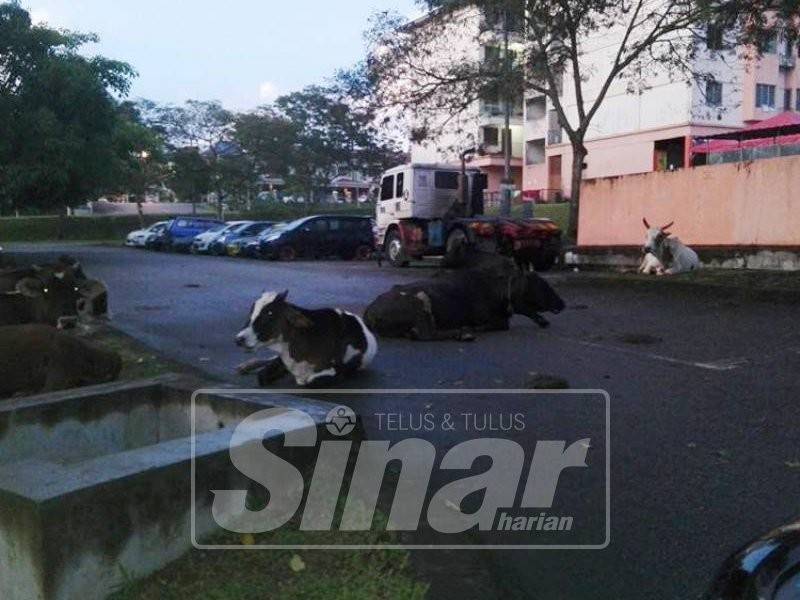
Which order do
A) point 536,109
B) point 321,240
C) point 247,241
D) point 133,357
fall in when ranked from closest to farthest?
point 133,357, point 321,240, point 247,241, point 536,109

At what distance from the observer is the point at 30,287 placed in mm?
9867

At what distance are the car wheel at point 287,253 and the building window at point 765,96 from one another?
104 feet

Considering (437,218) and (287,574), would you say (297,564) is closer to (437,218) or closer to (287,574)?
(287,574)

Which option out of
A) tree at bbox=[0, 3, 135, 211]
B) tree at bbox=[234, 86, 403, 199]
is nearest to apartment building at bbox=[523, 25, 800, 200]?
tree at bbox=[234, 86, 403, 199]

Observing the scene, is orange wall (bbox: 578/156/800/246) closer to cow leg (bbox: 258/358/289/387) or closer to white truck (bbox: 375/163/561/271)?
white truck (bbox: 375/163/561/271)

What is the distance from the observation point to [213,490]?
354 centimetres

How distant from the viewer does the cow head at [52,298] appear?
974cm

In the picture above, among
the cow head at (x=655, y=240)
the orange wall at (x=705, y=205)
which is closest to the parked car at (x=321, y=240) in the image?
the orange wall at (x=705, y=205)

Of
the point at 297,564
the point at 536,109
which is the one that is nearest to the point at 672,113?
the point at 536,109

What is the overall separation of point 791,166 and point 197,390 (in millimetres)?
13760

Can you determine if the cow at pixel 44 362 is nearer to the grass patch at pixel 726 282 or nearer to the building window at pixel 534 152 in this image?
the grass patch at pixel 726 282

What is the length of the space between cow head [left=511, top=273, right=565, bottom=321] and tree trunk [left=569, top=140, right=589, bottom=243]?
1139 centimetres

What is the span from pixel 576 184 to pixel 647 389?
50.4ft

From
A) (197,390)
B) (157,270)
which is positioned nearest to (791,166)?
(197,390)
